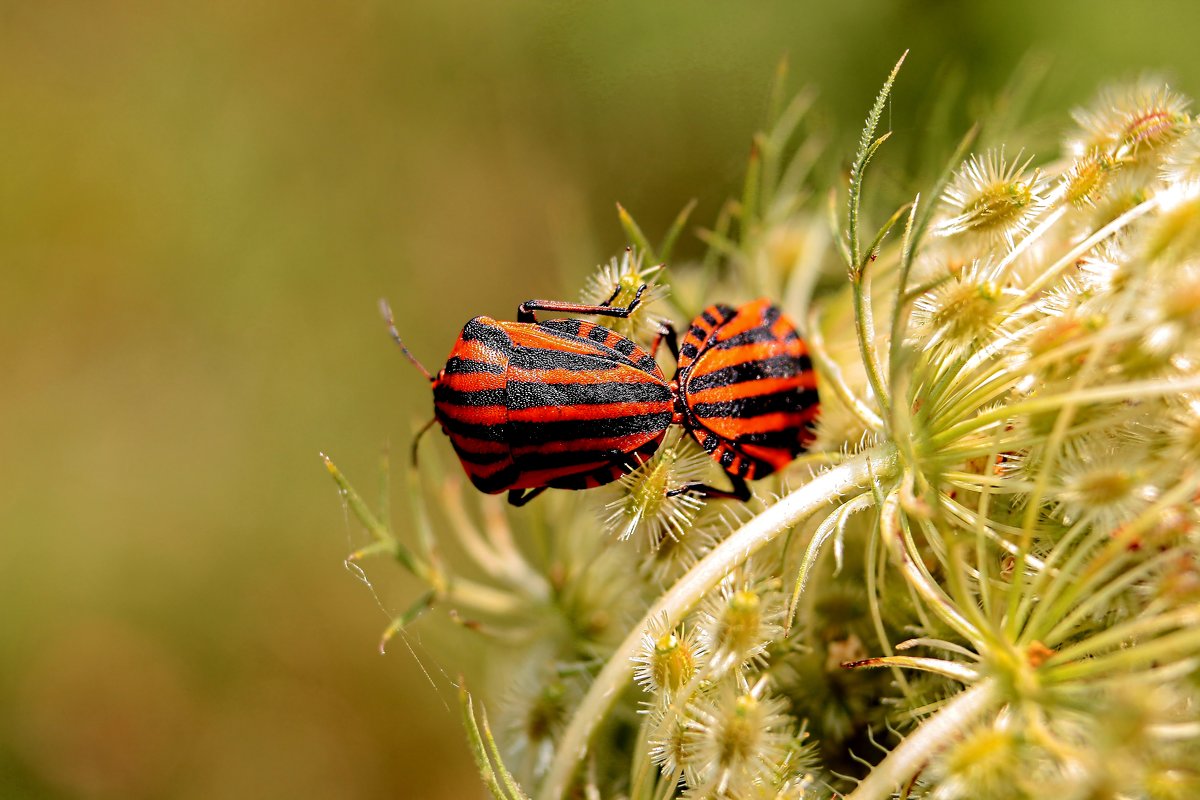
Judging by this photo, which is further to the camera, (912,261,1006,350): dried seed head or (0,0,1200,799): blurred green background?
(0,0,1200,799): blurred green background

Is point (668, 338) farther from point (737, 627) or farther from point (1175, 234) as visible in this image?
point (1175, 234)

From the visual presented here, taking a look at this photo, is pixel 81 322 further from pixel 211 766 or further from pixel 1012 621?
pixel 1012 621

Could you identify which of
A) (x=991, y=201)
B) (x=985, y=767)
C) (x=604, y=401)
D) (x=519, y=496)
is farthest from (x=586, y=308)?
(x=985, y=767)

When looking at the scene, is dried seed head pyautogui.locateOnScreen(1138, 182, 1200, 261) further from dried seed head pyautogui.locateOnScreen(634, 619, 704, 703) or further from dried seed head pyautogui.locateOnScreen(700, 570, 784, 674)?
dried seed head pyautogui.locateOnScreen(634, 619, 704, 703)

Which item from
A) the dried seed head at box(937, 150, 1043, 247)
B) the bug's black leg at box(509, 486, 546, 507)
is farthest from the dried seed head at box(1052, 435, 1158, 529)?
the bug's black leg at box(509, 486, 546, 507)

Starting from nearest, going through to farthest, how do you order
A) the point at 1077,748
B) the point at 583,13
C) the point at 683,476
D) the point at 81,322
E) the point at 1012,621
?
1. the point at 1077,748
2. the point at 1012,621
3. the point at 683,476
4. the point at 583,13
5. the point at 81,322

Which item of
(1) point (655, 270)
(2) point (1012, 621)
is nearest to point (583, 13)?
(1) point (655, 270)
